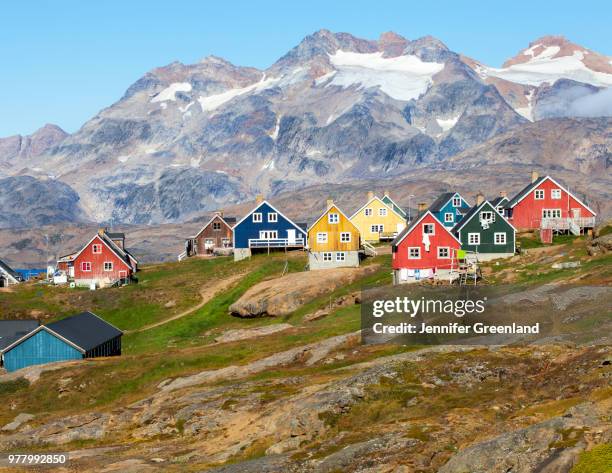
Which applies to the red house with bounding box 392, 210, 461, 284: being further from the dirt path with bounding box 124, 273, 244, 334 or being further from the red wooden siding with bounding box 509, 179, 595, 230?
the red wooden siding with bounding box 509, 179, 595, 230

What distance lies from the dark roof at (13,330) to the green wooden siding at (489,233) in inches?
1540

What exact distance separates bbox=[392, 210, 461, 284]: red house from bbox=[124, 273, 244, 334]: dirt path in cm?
2045

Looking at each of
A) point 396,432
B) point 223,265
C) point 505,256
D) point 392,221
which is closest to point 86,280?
point 223,265

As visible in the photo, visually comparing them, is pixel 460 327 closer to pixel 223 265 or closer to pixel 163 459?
pixel 163 459

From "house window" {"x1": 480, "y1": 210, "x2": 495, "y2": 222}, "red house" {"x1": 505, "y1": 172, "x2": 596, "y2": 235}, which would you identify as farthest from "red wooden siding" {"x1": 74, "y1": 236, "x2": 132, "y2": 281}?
"red house" {"x1": 505, "y1": 172, "x2": 596, "y2": 235}

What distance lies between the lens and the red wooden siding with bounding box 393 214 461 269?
278 feet

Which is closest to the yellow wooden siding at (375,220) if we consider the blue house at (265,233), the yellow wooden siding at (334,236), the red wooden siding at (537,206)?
the blue house at (265,233)

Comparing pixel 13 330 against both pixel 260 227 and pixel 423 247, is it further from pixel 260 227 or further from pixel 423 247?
pixel 260 227

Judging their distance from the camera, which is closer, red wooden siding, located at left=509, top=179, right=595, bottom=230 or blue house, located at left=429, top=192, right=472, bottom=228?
red wooden siding, located at left=509, top=179, right=595, bottom=230

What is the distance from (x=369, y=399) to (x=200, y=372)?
1922cm

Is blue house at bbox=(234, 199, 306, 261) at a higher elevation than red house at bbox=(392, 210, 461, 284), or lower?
higher

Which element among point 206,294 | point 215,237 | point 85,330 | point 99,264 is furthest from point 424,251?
point 215,237

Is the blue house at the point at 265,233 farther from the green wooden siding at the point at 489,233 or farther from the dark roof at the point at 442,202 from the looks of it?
the green wooden siding at the point at 489,233

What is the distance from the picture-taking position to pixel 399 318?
2446 inches
